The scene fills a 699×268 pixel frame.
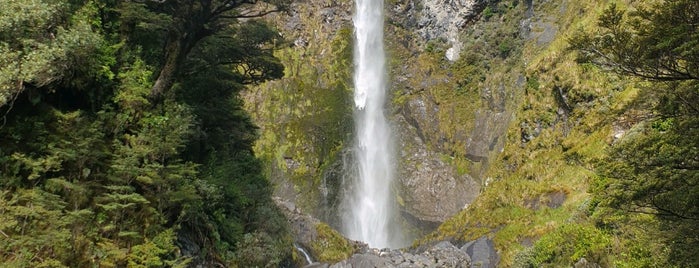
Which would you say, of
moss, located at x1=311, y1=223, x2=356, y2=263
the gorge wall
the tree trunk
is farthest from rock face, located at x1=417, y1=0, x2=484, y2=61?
the tree trunk

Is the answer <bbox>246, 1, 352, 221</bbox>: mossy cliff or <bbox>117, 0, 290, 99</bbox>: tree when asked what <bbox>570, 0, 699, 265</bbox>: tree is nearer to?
<bbox>117, 0, 290, 99</bbox>: tree

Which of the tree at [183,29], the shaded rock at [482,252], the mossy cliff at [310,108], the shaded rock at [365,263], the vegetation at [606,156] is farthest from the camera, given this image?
the mossy cliff at [310,108]

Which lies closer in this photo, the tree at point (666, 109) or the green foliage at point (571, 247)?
the tree at point (666, 109)

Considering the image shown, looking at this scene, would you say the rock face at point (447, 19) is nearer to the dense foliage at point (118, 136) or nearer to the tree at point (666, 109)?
the dense foliage at point (118, 136)

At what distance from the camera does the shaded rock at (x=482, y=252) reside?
1578cm

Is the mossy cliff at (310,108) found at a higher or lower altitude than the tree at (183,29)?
lower

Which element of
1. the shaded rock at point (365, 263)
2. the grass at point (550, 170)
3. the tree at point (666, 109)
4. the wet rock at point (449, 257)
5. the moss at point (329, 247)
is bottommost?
the moss at point (329, 247)

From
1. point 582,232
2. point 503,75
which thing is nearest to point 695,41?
point 582,232

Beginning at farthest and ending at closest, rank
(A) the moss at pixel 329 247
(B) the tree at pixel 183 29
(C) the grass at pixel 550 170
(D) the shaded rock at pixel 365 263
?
(A) the moss at pixel 329 247
(D) the shaded rock at pixel 365 263
(C) the grass at pixel 550 170
(B) the tree at pixel 183 29

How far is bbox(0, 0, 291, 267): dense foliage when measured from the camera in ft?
22.2

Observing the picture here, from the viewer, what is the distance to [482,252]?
55.8ft

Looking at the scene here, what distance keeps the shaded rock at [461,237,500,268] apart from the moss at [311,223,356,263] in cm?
802

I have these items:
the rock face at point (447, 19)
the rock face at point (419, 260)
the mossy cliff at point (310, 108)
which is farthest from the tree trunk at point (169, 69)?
the rock face at point (447, 19)

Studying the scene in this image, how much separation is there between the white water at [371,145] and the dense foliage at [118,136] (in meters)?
28.1
